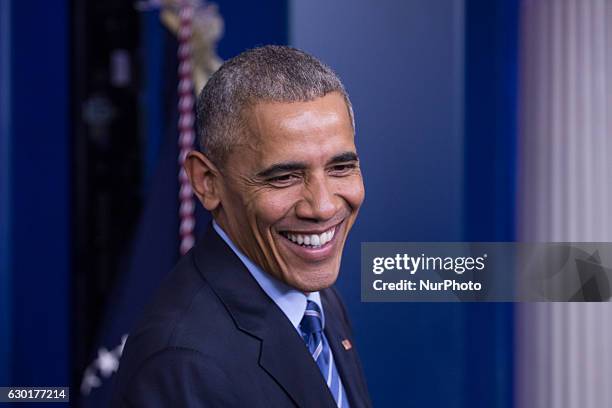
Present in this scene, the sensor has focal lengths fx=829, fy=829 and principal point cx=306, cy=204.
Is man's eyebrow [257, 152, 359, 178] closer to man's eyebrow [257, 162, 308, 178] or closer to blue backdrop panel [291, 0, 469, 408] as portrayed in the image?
man's eyebrow [257, 162, 308, 178]

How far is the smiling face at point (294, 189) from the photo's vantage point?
135cm

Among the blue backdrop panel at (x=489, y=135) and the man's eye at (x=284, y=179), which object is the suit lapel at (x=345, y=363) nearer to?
the man's eye at (x=284, y=179)

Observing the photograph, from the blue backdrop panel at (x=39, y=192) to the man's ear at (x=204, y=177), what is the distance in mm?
1054

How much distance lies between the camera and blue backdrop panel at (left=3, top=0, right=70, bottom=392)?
233 cm

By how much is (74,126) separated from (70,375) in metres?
0.73

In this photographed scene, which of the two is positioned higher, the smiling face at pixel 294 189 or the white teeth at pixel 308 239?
the smiling face at pixel 294 189

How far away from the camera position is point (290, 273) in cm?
142

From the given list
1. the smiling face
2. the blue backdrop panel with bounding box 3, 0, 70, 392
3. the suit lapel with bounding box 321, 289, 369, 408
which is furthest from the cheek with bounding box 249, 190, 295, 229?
the blue backdrop panel with bounding box 3, 0, 70, 392

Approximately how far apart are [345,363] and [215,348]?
0.38 m

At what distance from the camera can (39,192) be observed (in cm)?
235

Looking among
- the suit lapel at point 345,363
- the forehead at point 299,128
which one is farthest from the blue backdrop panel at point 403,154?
the forehead at point 299,128

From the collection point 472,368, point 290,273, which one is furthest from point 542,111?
point 290,273

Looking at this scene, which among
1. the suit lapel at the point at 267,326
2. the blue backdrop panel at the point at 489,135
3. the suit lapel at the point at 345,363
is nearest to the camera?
the suit lapel at the point at 267,326

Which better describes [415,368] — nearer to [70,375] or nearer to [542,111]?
[542,111]
